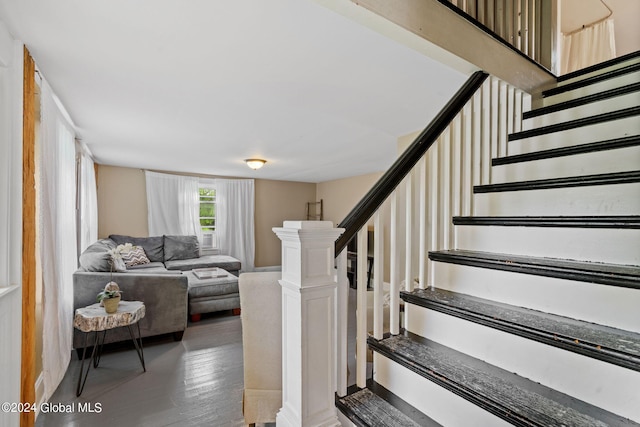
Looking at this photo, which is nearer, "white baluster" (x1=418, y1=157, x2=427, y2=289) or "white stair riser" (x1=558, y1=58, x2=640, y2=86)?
"white baluster" (x1=418, y1=157, x2=427, y2=289)

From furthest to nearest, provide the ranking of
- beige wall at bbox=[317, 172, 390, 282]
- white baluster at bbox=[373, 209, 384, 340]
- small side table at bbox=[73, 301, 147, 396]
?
beige wall at bbox=[317, 172, 390, 282] → small side table at bbox=[73, 301, 147, 396] → white baluster at bbox=[373, 209, 384, 340]

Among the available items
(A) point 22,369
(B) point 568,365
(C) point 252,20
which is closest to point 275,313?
(B) point 568,365

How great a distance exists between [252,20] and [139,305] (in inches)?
103

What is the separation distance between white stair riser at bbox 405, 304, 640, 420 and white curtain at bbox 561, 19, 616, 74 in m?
3.73

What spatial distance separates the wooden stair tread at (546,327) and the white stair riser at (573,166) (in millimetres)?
885

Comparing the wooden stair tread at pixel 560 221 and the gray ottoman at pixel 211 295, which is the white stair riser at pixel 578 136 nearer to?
the wooden stair tread at pixel 560 221

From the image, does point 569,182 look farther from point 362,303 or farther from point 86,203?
point 86,203

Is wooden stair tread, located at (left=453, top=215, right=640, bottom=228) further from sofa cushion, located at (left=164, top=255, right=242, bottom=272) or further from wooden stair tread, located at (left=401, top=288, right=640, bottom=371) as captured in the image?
sofa cushion, located at (left=164, top=255, right=242, bottom=272)

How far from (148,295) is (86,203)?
207 cm

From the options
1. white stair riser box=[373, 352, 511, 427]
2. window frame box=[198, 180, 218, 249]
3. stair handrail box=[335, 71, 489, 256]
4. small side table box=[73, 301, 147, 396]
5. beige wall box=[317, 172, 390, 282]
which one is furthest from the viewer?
window frame box=[198, 180, 218, 249]

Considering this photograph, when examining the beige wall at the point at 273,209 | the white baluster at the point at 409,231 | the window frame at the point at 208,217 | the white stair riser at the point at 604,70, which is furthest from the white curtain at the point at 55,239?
the beige wall at the point at 273,209

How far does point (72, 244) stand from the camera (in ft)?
9.69

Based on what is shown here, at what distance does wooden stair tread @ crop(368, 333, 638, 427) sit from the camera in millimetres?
872

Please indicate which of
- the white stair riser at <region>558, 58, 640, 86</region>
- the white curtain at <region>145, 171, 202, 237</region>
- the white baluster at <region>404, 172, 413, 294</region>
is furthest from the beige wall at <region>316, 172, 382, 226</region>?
the white baluster at <region>404, 172, 413, 294</region>
